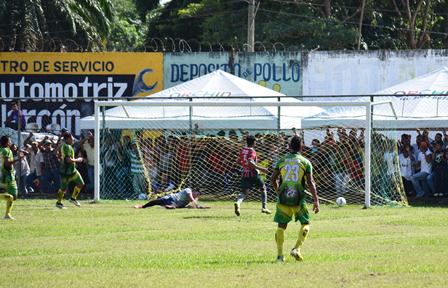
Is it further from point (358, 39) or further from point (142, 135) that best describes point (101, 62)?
point (358, 39)

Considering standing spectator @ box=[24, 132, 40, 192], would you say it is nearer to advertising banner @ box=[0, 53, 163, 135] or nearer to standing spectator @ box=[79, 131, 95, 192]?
standing spectator @ box=[79, 131, 95, 192]

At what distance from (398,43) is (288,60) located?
64.6ft

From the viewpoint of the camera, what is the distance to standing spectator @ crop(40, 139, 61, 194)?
2977 centimetres

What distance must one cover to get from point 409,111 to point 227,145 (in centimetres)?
478

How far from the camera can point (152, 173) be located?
93.1 ft

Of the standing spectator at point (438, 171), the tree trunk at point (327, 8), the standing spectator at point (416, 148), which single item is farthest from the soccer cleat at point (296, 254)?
the tree trunk at point (327, 8)

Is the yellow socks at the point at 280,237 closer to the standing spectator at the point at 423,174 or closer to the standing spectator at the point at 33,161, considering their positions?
the standing spectator at the point at 423,174

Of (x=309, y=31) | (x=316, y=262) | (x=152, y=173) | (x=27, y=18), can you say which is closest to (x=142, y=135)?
(x=152, y=173)

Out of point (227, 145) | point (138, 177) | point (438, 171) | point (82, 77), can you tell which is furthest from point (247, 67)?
point (438, 171)

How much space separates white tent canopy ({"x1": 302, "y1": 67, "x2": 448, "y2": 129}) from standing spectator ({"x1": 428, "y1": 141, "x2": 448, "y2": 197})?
2.06 ft

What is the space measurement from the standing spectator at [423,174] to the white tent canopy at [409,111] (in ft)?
2.37

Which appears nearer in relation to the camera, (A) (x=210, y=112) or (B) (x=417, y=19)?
(A) (x=210, y=112)

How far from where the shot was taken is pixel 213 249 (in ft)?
51.1

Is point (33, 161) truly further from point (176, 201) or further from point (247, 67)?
point (247, 67)
